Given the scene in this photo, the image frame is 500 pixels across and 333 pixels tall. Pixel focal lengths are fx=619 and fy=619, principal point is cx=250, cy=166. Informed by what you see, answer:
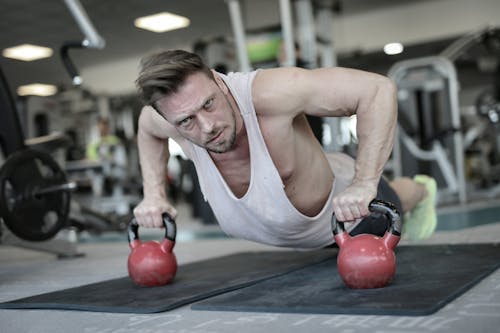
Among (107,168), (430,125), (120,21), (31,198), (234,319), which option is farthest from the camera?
(120,21)

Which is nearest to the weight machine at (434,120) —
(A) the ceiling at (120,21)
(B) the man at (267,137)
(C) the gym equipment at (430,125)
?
(C) the gym equipment at (430,125)

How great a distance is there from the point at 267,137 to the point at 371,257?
380 millimetres

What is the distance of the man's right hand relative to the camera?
1.61m

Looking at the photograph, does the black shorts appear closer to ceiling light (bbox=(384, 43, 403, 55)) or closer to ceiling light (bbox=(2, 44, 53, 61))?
ceiling light (bbox=(384, 43, 403, 55))

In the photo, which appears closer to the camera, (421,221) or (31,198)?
(421,221)

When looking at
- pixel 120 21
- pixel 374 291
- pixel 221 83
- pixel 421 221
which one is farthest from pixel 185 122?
pixel 120 21

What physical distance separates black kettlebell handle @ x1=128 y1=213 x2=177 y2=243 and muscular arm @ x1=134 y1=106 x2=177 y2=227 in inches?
0.6

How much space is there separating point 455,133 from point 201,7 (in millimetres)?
4320

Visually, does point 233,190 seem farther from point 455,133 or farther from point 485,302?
point 455,133

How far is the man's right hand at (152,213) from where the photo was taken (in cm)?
161

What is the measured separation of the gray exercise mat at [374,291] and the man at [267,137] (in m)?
0.16

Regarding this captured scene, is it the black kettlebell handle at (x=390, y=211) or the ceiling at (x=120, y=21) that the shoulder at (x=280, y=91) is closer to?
the black kettlebell handle at (x=390, y=211)

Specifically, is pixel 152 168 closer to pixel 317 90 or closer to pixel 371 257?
pixel 317 90

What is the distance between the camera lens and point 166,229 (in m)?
1.57
